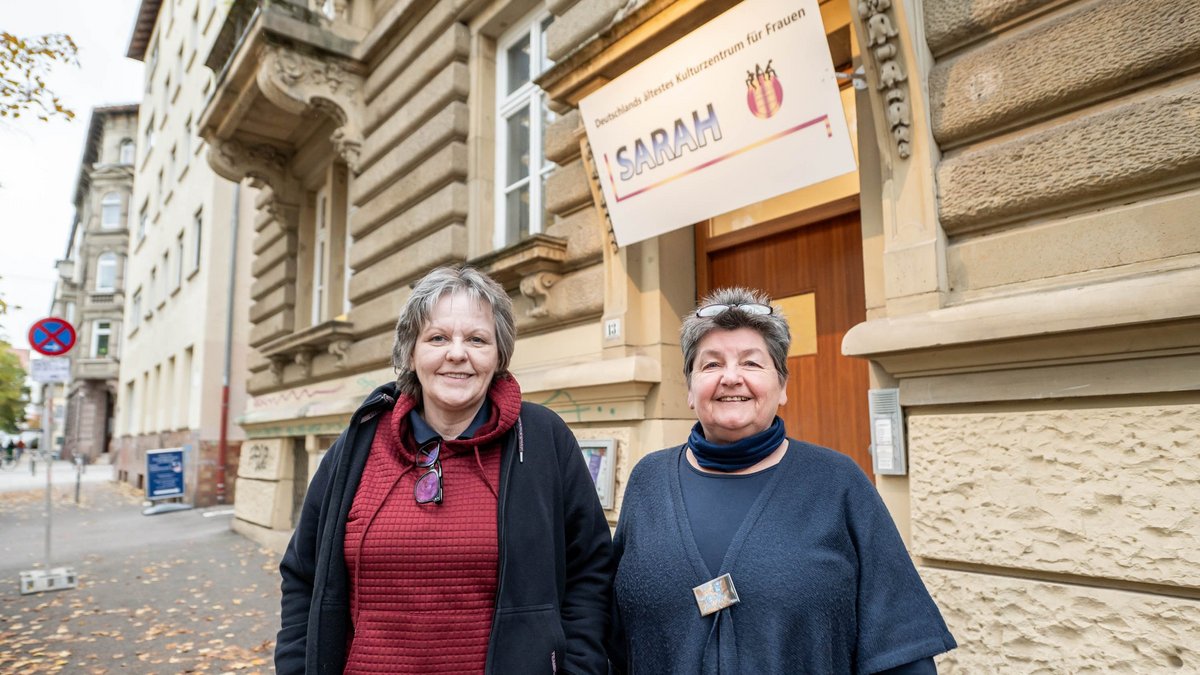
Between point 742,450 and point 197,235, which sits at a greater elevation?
point 197,235

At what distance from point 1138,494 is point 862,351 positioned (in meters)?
1.08

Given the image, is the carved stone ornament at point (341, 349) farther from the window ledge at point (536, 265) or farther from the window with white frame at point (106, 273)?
the window with white frame at point (106, 273)

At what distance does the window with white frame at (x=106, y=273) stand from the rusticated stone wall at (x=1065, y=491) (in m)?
43.3

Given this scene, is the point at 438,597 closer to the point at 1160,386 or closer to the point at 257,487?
the point at 1160,386

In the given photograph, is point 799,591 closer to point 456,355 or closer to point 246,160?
point 456,355

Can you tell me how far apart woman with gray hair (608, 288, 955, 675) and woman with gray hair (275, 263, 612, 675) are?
178 millimetres

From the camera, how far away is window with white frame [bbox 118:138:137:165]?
37188mm

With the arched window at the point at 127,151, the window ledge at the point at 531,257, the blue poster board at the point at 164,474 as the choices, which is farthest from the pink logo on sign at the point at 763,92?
the arched window at the point at 127,151

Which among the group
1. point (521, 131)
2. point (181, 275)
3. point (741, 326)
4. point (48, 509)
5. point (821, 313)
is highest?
point (181, 275)

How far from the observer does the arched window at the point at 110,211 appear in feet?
122

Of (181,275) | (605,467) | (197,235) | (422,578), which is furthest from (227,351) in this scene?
(422,578)

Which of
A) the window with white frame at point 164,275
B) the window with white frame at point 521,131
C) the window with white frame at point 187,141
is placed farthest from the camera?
the window with white frame at point 164,275

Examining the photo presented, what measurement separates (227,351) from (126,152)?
28.8 m

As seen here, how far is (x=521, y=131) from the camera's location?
671 centimetres
